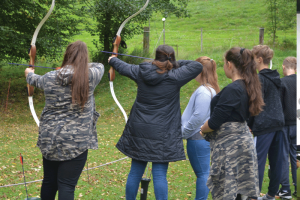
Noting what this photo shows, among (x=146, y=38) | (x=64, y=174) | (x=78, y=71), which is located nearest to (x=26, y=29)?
(x=146, y=38)

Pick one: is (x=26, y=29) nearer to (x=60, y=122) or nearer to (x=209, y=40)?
(x=60, y=122)

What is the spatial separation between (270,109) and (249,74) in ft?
2.62

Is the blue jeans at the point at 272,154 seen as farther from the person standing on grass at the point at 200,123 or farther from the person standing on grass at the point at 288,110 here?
the person standing on grass at the point at 200,123

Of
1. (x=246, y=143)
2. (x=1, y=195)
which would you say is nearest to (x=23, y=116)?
(x=1, y=195)

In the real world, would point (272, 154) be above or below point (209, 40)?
below

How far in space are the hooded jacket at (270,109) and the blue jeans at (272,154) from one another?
0.25ft

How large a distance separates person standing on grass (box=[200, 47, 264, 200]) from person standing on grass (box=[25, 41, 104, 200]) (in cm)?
89

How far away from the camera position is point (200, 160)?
2.67 metres

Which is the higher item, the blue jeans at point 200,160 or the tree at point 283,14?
the tree at point 283,14

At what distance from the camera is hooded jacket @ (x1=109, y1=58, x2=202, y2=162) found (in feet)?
7.59

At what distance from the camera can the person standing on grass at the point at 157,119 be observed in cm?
231

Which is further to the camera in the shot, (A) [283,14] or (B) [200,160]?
(A) [283,14]

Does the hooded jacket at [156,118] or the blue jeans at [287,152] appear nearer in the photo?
the hooded jacket at [156,118]

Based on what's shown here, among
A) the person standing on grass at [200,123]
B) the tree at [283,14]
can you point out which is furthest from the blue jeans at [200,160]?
the tree at [283,14]
